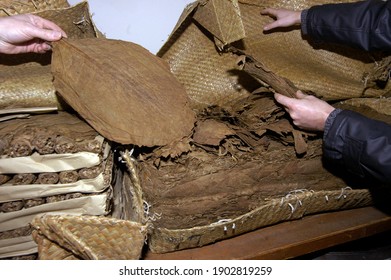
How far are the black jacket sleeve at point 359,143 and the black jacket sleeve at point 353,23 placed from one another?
26cm

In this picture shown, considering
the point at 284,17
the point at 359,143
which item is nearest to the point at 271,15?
the point at 284,17

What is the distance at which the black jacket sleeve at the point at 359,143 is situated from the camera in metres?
0.79

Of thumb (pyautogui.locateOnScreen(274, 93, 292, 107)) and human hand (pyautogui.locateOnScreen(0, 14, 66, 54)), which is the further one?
thumb (pyautogui.locateOnScreen(274, 93, 292, 107))

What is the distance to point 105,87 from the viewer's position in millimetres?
683

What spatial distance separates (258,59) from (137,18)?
0.38m

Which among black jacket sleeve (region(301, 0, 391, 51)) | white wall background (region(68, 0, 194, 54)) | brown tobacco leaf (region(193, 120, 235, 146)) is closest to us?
brown tobacco leaf (region(193, 120, 235, 146))

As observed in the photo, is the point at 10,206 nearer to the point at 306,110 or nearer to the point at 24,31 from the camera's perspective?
the point at 24,31

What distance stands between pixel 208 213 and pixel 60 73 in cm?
45

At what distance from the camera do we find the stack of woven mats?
73 centimetres

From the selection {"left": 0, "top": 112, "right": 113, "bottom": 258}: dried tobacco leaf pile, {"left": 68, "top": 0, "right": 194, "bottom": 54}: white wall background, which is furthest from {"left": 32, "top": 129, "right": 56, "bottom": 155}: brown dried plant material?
{"left": 68, "top": 0, "right": 194, "bottom": 54}: white wall background

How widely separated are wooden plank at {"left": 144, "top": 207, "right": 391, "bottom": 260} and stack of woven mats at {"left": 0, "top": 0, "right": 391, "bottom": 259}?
0.10 feet

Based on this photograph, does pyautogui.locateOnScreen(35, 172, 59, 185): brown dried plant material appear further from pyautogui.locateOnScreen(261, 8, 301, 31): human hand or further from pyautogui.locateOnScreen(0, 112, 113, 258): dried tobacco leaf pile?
pyautogui.locateOnScreen(261, 8, 301, 31): human hand

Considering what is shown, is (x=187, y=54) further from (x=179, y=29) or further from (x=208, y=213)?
(x=208, y=213)

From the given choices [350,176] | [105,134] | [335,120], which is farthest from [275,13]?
[105,134]
